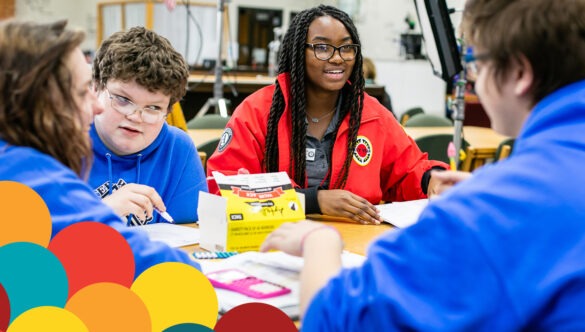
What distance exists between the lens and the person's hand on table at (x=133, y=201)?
1487mm

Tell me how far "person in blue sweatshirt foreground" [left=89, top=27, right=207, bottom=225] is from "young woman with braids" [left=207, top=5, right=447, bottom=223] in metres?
0.27

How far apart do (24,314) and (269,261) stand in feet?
1.51

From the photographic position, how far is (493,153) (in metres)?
3.64

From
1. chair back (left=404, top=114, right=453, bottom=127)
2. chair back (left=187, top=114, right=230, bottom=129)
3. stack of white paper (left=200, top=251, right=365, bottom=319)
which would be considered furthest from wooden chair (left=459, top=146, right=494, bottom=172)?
stack of white paper (left=200, top=251, right=365, bottom=319)

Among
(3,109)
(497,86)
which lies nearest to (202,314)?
(3,109)

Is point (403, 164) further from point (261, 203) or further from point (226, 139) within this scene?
point (261, 203)

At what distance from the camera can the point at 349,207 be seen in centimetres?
189

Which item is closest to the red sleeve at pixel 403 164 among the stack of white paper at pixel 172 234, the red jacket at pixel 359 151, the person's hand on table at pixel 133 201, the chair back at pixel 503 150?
the red jacket at pixel 359 151

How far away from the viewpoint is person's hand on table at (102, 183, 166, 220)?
4.88ft

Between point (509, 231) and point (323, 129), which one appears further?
point (323, 129)

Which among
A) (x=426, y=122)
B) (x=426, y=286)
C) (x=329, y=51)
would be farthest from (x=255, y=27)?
(x=426, y=286)

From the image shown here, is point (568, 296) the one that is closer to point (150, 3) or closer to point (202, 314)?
point (202, 314)
